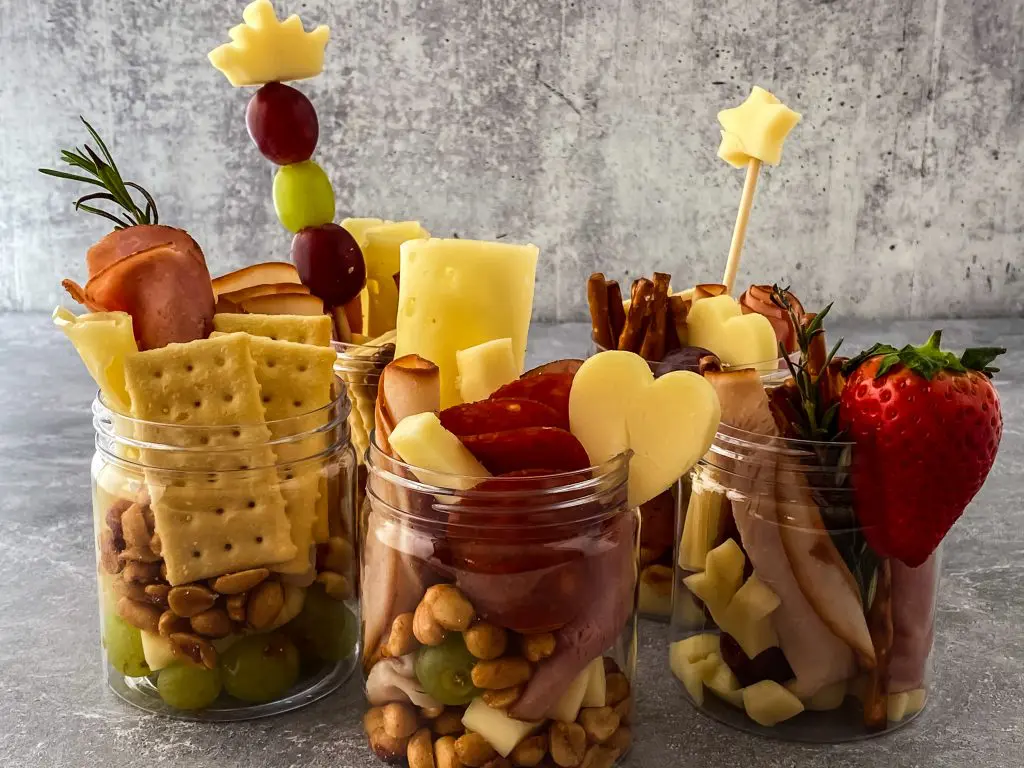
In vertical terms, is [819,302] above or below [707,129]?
below

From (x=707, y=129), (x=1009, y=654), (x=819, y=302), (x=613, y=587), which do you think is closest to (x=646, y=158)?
(x=707, y=129)

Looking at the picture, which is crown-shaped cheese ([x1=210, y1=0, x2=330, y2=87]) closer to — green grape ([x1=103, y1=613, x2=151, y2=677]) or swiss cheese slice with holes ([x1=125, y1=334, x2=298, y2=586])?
swiss cheese slice with holes ([x1=125, y1=334, x2=298, y2=586])

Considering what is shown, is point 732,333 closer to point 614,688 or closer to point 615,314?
point 615,314

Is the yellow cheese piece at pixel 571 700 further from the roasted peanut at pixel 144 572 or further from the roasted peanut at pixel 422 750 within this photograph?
the roasted peanut at pixel 144 572

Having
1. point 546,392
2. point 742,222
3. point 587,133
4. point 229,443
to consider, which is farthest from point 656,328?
point 587,133

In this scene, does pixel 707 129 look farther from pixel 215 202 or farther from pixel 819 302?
pixel 215 202

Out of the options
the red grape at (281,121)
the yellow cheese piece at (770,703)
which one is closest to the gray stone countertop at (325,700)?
the yellow cheese piece at (770,703)

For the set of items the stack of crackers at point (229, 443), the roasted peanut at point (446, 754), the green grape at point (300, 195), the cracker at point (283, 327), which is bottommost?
the roasted peanut at point (446, 754)
